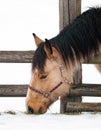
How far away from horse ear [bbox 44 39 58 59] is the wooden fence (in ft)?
4.47

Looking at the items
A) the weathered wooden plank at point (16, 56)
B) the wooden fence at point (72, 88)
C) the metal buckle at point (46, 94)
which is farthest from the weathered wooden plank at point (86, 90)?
the metal buckle at point (46, 94)

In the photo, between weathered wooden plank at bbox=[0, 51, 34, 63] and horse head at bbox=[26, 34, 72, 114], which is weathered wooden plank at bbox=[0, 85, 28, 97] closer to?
weathered wooden plank at bbox=[0, 51, 34, 63]

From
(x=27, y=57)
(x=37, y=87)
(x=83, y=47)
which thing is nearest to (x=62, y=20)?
(x=27, y=57)

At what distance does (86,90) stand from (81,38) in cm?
141

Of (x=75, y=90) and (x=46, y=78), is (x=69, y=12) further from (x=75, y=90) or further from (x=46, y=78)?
(x=46, y=78)

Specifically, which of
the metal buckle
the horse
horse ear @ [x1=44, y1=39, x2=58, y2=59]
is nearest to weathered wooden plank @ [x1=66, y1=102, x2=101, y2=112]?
the horse

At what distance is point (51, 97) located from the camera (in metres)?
5.03

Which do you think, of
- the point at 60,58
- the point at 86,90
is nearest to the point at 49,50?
the point at 60,58

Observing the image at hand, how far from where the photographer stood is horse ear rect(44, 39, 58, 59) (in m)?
4.79

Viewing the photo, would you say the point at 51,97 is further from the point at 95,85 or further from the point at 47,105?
the point at 95,85

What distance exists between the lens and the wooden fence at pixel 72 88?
623 cm

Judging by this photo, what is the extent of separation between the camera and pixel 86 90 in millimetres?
6270
